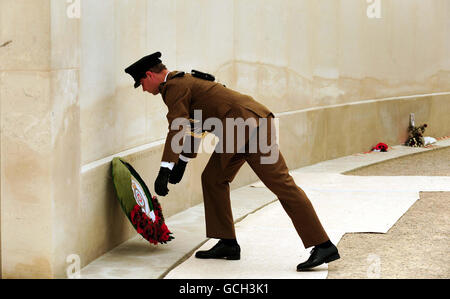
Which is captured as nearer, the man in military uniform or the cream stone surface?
the cream stone surface

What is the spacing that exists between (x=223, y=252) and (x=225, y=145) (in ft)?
2.77

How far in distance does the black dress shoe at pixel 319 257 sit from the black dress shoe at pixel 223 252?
0.58 meters

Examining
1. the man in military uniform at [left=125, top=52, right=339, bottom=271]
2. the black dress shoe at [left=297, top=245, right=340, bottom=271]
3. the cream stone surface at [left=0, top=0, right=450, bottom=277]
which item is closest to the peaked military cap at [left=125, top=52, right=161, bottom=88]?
the man in military uniform at [left=125, top=52, right=339, bottom=271]

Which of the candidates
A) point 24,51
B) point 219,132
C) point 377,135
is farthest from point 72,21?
Result: point 377,135

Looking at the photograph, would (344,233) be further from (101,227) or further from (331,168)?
(331,168)

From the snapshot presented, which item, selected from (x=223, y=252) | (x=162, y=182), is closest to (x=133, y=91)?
(x=162, y=182)

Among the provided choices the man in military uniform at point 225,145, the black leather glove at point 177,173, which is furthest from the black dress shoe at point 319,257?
the black leather glove at point 177,173

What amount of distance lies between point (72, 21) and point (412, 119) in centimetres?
909

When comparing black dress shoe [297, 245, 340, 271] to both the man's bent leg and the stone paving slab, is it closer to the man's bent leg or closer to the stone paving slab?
the stone paving slab

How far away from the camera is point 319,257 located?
5547mm

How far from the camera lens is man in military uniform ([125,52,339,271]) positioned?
18.1 ft

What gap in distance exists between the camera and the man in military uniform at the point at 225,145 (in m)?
5.52

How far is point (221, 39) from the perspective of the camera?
8797 millimetres

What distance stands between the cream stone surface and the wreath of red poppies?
0.84 feet
